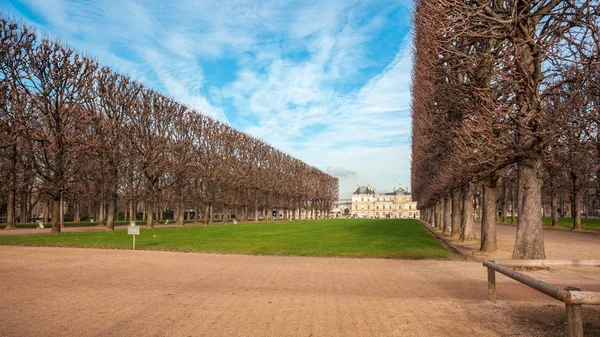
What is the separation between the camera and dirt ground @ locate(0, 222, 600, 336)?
7.02 meters

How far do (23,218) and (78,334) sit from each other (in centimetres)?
5291

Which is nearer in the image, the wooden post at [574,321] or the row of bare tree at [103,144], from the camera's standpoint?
the wooden post at [574,321]

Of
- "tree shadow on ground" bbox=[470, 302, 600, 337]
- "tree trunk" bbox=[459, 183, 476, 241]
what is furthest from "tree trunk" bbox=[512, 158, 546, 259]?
"tree trunk" bbox=[459, 183, 476, 241]

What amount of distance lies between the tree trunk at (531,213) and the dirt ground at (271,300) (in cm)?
75

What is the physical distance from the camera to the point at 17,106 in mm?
28594

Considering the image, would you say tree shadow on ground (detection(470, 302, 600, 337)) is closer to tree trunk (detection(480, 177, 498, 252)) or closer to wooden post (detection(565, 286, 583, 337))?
wooden post (detection(565, 286, 583, 337))

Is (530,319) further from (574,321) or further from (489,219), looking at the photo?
(489,219)

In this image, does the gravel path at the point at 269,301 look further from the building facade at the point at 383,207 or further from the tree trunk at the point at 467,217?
the building facade at the point at 383,207

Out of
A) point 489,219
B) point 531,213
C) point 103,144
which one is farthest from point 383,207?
point 531,213

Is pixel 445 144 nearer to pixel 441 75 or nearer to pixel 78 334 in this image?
pixel 441 75

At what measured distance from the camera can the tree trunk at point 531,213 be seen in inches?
557

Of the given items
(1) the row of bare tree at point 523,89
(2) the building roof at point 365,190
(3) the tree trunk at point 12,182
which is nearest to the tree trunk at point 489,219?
(1) the row of bare tree at point 523,89

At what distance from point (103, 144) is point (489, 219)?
1095 inches

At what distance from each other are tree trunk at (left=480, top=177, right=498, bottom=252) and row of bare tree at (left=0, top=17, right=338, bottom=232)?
25.4 m
